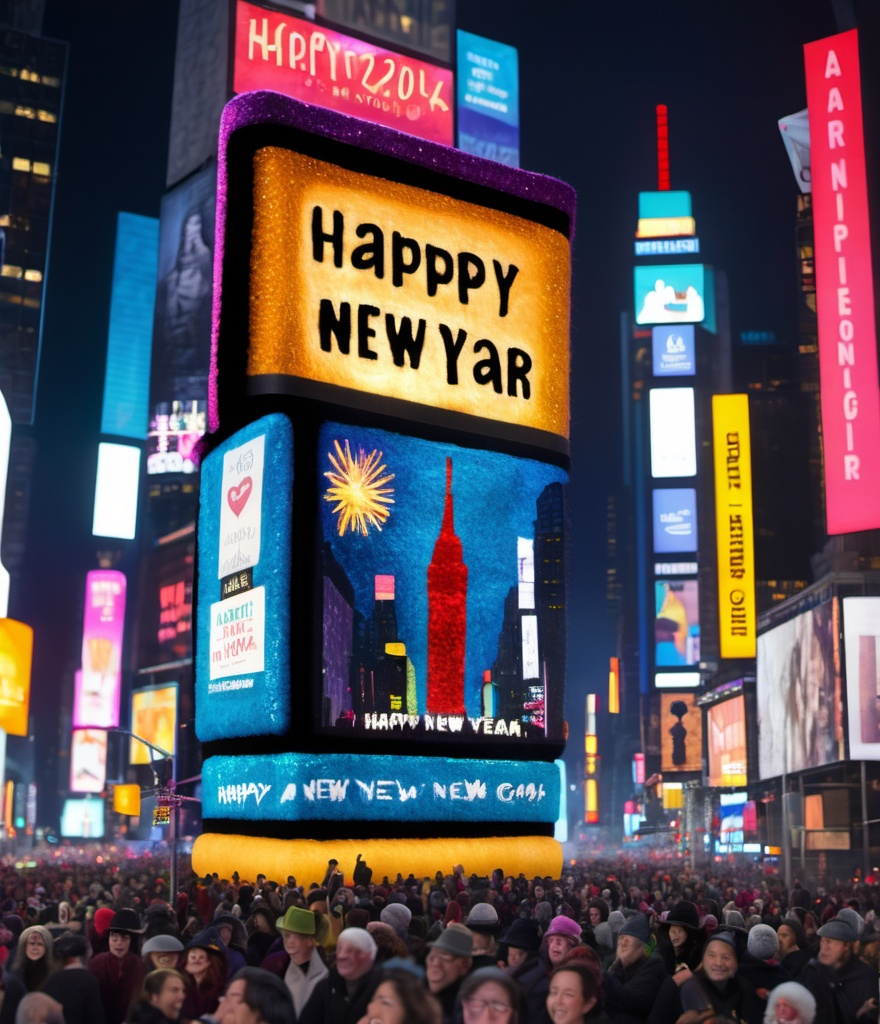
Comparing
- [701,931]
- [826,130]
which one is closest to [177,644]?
[826,130]

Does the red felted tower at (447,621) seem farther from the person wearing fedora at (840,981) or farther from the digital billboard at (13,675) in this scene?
the digital billboard at (13,675)

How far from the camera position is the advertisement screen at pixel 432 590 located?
28344 mm

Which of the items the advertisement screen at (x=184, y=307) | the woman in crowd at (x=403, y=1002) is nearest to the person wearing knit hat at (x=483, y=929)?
the woman in crowd at (x=403, y=1002)

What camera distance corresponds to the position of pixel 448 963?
7863 mm

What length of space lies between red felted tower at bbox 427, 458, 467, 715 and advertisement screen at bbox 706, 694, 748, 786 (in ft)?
183

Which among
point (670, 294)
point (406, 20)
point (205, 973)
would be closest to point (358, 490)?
point (205, 973)

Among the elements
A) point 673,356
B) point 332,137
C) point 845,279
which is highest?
point 673,356

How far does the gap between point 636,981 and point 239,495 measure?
21.5 meters

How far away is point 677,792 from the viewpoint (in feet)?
381

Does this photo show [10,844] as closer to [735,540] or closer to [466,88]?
[735,540]

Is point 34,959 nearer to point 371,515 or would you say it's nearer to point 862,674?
point 371,515

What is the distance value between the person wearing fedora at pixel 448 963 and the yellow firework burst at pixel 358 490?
2062 cm

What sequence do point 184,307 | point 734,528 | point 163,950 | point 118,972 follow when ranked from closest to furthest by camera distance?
point 163,950, point 118,972, point 734,528, point 184,307

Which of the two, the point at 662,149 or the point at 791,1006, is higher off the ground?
the point at 662,149
